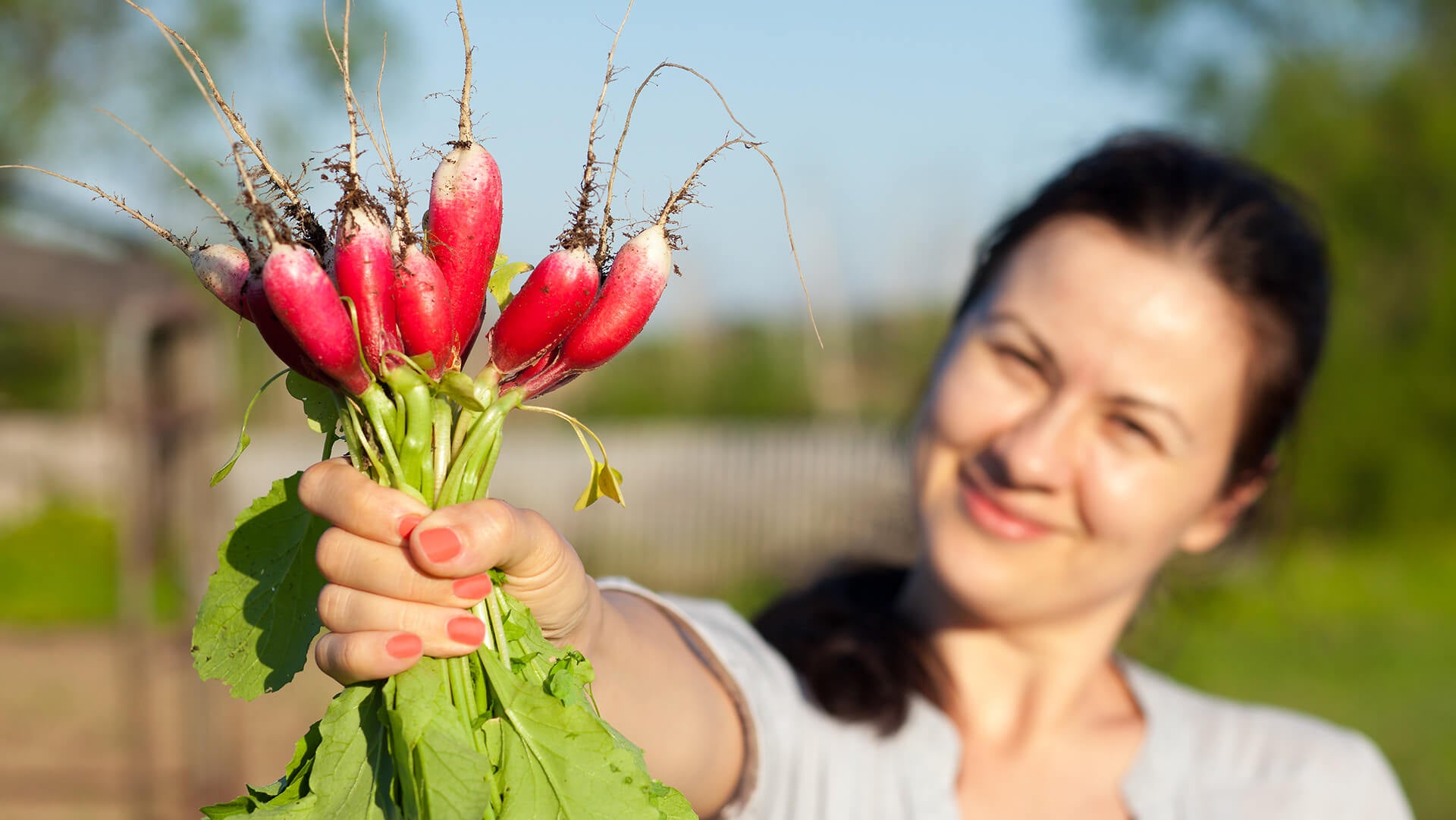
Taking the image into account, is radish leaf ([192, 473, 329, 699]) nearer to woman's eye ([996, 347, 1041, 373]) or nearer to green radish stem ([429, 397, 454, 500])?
green radish stem ([429, 397, 454, 500])

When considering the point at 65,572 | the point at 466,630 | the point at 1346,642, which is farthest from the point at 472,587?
the point at 65,572

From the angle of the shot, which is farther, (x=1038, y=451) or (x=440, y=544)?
(x=1038, y=451)

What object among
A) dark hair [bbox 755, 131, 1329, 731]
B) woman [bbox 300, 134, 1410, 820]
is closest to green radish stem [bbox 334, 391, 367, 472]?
woman [bbox 300, 134, 1410, 820]

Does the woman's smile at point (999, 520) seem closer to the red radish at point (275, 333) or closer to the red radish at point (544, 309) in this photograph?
the red radish at point (544, 309)

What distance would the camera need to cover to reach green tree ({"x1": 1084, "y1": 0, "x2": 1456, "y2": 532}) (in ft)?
30.5

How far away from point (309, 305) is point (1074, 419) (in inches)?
50.1

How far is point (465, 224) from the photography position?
96 centimetres

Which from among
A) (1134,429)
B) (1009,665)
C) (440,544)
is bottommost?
(1009,665)

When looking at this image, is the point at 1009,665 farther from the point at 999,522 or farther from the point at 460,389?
the point at 460,389

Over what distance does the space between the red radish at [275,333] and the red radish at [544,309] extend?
15 centimetres

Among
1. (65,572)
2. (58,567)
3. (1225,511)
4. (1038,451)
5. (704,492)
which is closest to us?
(1038,451)

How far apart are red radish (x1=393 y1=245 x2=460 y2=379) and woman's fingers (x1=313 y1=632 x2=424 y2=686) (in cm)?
22

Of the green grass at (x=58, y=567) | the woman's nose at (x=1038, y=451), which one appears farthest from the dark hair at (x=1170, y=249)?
the green grass at (x=58, y=567)

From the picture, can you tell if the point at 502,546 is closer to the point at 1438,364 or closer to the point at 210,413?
the point at 210,413
